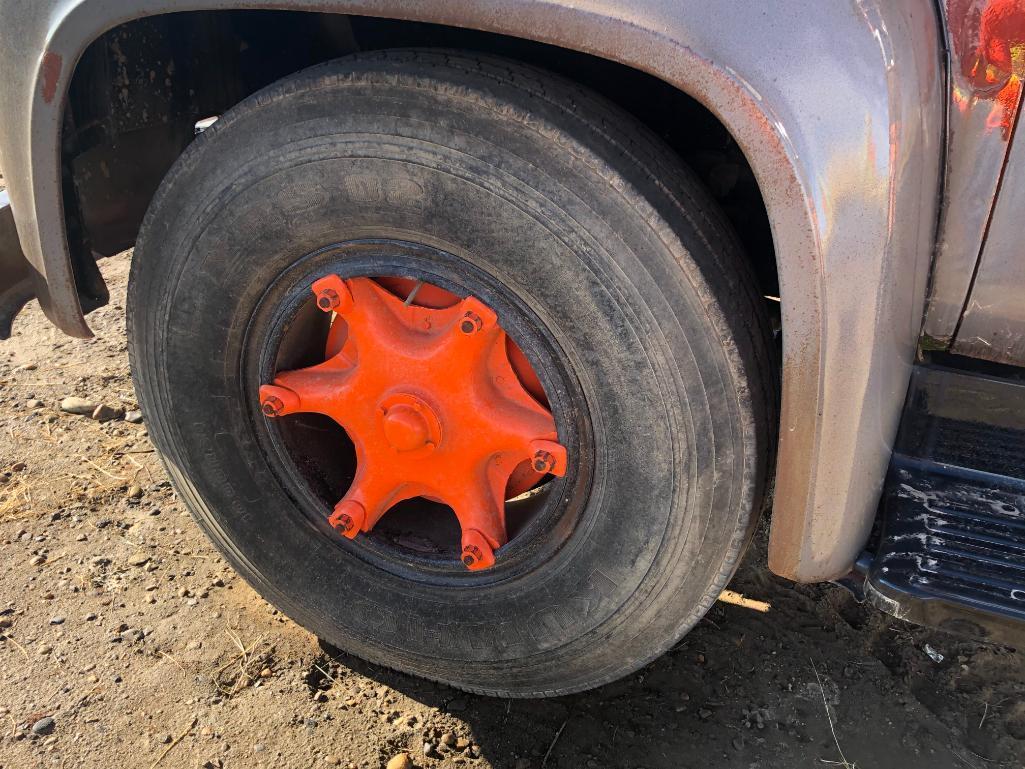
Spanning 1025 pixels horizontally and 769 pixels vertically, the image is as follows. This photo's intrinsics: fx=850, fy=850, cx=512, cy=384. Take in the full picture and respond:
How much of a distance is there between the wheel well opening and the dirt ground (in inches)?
36.3

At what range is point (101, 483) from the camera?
284 cm

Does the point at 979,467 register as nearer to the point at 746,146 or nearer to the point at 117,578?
→ the point at 746,146

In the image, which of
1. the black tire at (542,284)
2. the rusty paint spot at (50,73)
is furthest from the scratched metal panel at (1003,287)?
the rusty paint spot at (50,73)

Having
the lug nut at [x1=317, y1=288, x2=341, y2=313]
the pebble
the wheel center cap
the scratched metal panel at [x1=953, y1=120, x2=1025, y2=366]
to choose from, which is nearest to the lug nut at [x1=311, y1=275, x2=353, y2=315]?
the lug nut at [x1=317, y1=288, x2=341, y2=313]

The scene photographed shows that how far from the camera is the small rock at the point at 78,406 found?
10.4 ft

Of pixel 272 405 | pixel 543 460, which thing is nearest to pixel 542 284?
pixel 543 460

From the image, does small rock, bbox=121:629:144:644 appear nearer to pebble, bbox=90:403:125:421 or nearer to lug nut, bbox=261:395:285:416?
lug nut, bbox=261:395:285:416

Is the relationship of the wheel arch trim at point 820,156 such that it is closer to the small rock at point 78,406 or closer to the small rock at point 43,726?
the small rock at point 43,726

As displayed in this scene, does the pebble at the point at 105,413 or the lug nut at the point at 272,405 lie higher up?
the lug nut at the point at 272,405

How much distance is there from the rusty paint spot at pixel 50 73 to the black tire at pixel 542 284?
9.9 inches

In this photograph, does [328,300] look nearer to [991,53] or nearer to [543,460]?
[543,460]

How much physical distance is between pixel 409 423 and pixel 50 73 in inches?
37.4

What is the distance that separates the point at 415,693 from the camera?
84.4 inches

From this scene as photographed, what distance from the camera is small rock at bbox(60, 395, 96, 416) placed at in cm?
317
